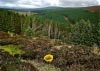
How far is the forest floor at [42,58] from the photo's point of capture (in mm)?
14789

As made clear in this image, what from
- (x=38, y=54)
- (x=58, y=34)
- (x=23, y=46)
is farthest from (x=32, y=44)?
(x=58, y=34)

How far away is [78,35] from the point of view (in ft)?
364

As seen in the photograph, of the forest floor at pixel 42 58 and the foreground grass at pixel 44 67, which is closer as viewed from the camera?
the forest floor at pixel 42 58

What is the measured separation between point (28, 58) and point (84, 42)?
300ft

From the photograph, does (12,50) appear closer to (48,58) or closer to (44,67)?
(48,58)

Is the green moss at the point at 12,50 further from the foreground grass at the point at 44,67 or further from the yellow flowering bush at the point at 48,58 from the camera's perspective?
the foreground grass at the point at 44,67

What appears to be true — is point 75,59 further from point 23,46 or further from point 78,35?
point 78,35

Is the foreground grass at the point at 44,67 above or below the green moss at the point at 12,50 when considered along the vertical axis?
below

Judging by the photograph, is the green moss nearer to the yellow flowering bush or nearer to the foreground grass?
the yellow flowering bush

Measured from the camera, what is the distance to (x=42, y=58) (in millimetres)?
17516

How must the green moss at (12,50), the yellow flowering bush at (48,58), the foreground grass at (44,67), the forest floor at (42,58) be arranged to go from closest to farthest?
the forest floor at (42,58) < the foreground grass at (44,67) < the yellow flowering bush at (48,58) < the green moss at (12,50)

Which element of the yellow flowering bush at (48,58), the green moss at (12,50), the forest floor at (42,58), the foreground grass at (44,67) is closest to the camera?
the forest floor at (42,58)

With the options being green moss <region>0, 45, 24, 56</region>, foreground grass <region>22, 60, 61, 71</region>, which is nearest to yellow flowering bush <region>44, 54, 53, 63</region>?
foreground grass <region>22, 60, 61, 71</region>

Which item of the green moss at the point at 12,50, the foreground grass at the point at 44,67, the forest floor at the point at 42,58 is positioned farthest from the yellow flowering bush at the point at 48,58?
the green moss at the point at 12,50
